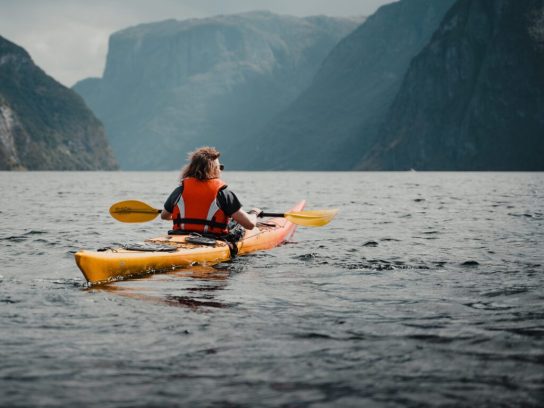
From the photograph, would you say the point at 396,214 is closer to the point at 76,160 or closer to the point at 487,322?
the point at 487,322

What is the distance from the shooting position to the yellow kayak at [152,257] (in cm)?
832

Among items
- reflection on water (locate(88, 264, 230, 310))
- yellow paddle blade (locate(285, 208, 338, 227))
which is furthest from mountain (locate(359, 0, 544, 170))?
reflection on water (locate(88, 264, 230, 310))

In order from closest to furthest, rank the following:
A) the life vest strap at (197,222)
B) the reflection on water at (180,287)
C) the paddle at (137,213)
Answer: the reflection on water at (180,287) → the life vest strap at (197,222) → the paddle at (137,213)

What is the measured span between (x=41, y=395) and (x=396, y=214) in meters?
19.2

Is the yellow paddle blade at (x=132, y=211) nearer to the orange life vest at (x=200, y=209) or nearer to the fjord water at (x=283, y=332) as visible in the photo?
the fjord water at (x=283, y=332)

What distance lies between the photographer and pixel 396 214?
888 inches

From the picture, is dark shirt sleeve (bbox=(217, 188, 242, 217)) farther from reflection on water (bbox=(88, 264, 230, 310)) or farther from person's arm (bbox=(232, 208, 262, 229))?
reflection on water (bbox=(88, 264, 230, 310))

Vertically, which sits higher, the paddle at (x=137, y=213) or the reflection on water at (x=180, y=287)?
the paddle at (x=137, y=213)

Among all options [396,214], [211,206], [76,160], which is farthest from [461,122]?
[211,206]

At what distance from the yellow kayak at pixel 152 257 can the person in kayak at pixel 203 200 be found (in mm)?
297

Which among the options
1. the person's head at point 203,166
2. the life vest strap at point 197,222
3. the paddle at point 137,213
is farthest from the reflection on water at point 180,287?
the paddle at point 137,213

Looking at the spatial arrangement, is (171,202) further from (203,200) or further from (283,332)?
(283,332)

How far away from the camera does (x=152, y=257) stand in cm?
927

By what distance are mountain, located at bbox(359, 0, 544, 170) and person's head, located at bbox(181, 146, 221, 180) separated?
149 meters
